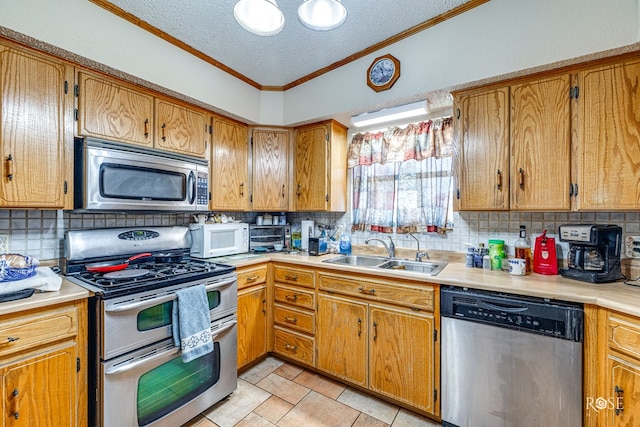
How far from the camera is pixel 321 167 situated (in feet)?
8.83

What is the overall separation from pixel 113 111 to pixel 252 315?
177 cm

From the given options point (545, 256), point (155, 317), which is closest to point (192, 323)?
point (155, 317)

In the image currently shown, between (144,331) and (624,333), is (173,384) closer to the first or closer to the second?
(144,331)

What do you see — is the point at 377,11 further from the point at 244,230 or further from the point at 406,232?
the point at 244,230

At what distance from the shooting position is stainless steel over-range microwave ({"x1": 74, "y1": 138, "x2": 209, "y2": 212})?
1715 millimetres

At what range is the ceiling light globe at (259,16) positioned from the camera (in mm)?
1490

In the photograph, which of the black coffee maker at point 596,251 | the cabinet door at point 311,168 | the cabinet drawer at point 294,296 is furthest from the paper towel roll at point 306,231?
the black coffee maker at point 596,251

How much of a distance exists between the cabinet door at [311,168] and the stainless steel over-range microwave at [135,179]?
89 centimetres

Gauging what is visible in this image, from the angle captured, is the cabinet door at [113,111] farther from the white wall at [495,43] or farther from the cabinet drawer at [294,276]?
the white wall at [495,43]

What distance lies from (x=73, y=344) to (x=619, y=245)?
299 cm

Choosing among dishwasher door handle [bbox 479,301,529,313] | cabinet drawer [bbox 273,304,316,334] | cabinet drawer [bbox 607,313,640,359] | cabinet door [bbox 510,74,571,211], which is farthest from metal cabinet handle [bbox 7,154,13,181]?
cabinet drawer [bbox 607,313,640,359]

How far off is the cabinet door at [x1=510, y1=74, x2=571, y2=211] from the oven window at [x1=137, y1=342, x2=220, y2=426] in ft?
7.36

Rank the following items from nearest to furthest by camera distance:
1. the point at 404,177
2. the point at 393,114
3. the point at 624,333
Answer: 1. the point at 624,333
2. the point at 393,114
3. the point at 404,177

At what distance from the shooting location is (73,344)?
4.54 feet
